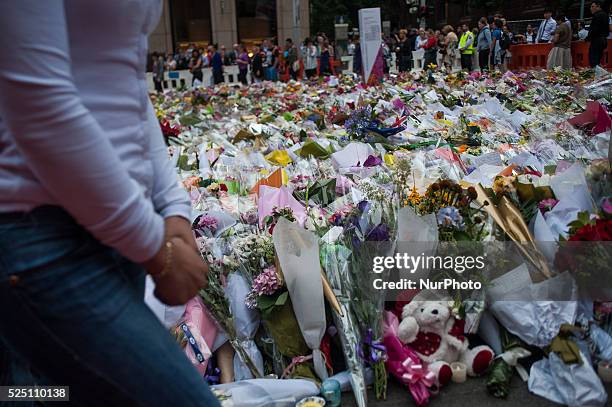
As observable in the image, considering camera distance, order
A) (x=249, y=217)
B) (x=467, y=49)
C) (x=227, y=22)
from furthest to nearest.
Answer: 1. (x=227, y=22)
2. (x=467, y=49)
3. (x=249, y=217)

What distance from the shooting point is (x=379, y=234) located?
307 cm

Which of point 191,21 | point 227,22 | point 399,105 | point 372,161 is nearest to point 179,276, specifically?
point 372,161

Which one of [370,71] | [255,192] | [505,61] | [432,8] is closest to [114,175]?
[255,192]

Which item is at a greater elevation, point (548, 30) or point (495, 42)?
point (548, 30)

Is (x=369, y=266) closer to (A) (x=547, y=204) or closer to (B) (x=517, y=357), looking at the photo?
(B) (x=517, y=357)

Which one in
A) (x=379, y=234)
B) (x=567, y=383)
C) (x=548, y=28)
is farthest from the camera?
(x=548, y=28)

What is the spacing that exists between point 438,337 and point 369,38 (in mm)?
11678

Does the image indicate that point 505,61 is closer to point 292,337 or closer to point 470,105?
point 470,105

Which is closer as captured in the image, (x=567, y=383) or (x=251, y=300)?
(x=567, y=383)

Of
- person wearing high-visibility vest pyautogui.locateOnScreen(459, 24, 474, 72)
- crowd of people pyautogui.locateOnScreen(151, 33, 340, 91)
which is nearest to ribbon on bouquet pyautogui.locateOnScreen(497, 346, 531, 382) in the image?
person wearing high-visibility vest pyautogui.locateOnScreen(459, 24, 474, 72)

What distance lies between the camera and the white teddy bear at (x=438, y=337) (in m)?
2.72

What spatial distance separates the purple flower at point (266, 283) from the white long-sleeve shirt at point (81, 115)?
178 centimetres

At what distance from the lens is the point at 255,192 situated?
14.9 ft

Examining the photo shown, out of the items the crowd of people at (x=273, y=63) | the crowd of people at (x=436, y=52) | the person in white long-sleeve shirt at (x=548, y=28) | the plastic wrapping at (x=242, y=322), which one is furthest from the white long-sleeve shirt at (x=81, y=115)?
the crowd of people at (x=273, y=63)
